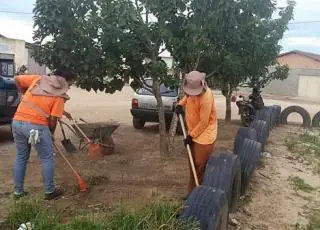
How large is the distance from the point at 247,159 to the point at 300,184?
1.46m

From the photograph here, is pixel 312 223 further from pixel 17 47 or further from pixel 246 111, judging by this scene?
→ pixel 17 47

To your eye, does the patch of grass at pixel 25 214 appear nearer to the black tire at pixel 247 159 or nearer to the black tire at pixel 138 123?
the black tire at pixel 247 159

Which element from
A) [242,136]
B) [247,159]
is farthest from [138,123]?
[247,159]

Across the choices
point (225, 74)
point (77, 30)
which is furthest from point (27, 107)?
point (225, 74)

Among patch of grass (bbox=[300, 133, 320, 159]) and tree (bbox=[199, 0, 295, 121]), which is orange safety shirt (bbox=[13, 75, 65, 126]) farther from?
patch of grass (bbox=[300, 133, 320, 159])

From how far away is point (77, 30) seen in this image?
6945 millimetres

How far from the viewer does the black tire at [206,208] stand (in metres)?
3.81

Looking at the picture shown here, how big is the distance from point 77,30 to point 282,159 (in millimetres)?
4953

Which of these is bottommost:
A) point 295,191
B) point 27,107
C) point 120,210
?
point 295,191

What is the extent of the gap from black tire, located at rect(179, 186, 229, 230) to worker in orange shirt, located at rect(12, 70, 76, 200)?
217cm

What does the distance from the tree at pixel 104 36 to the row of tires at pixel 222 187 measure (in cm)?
176

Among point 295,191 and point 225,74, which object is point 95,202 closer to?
point 295,191

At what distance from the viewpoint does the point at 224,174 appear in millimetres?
5027

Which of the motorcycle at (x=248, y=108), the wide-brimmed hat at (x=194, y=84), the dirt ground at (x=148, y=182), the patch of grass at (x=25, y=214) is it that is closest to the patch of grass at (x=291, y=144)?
the dirt ground at (x=148, y=182)
